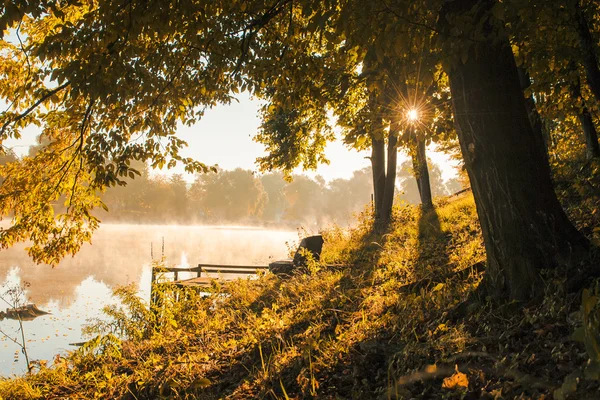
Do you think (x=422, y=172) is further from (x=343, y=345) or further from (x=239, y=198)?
(x=239, y=198)

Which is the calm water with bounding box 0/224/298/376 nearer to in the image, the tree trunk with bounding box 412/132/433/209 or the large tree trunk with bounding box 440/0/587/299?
the tree trunk with bounding box 412/132/433/209

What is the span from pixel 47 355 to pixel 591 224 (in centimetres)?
1383

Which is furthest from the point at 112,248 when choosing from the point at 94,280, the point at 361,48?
the point at 361,48

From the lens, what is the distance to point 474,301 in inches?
171

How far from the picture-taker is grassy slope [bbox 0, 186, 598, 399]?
3014 millimetres

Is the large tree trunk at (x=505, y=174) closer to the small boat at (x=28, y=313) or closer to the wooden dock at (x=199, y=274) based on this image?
the wooden dock at (x=199, y=274)

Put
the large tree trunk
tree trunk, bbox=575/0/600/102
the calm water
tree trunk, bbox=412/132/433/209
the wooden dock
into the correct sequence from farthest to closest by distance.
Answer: tree trunk, bbox=412/132/433/209 < the calm water < the wooden dock < tree trunk, bbox=575/0/600/102 < the large tree trunk

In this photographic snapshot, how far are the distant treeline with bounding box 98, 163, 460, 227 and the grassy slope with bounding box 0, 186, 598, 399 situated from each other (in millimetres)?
42436

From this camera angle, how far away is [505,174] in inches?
166

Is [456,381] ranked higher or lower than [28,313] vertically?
higher

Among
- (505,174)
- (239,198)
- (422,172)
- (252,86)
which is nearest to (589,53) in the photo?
(505,174)

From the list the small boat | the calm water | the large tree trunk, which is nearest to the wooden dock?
the calm water

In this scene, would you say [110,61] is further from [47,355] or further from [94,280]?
[94,280]

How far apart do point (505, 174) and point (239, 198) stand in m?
101
